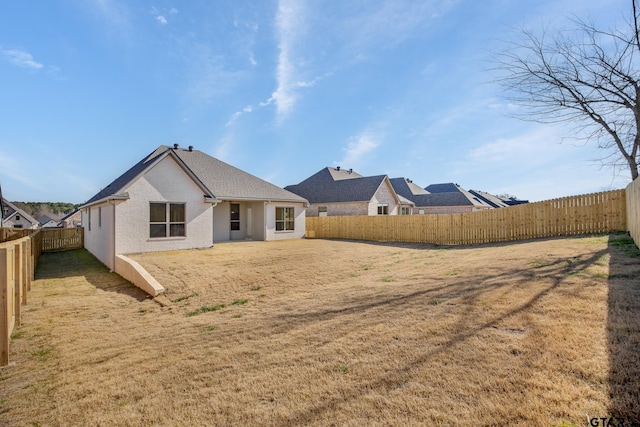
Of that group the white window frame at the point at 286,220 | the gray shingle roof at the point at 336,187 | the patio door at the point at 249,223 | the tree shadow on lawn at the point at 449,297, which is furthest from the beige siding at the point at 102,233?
the gray shingle roof at the point at 336,187

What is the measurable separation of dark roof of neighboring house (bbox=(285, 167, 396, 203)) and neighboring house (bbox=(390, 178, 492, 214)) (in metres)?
9.77

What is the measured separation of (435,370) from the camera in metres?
3.44

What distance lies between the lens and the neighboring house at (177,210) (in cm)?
1376

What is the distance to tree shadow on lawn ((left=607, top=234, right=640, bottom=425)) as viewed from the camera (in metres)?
2.53

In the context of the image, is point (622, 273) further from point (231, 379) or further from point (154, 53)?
point (154, 53)

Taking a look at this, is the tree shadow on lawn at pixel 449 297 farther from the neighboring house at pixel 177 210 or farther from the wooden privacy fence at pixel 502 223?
the neighboring house at pixel 177 210

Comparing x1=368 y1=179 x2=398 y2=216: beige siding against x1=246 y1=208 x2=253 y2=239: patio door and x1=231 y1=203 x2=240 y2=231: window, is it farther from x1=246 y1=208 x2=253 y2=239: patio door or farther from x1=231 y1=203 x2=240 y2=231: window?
x1=231 y1=203 x2=240 y2=231: window

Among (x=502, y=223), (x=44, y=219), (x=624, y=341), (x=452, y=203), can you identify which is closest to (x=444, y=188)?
(x=452, y=203)

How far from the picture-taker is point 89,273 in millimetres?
13258

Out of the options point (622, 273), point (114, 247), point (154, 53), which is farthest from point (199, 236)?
point (622, 273)

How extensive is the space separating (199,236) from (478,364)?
1467 centimetres

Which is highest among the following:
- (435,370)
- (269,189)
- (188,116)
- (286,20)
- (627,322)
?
(286,20)

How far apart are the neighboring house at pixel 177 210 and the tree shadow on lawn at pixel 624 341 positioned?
15.2 m

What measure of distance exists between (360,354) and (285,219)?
17.9 m
